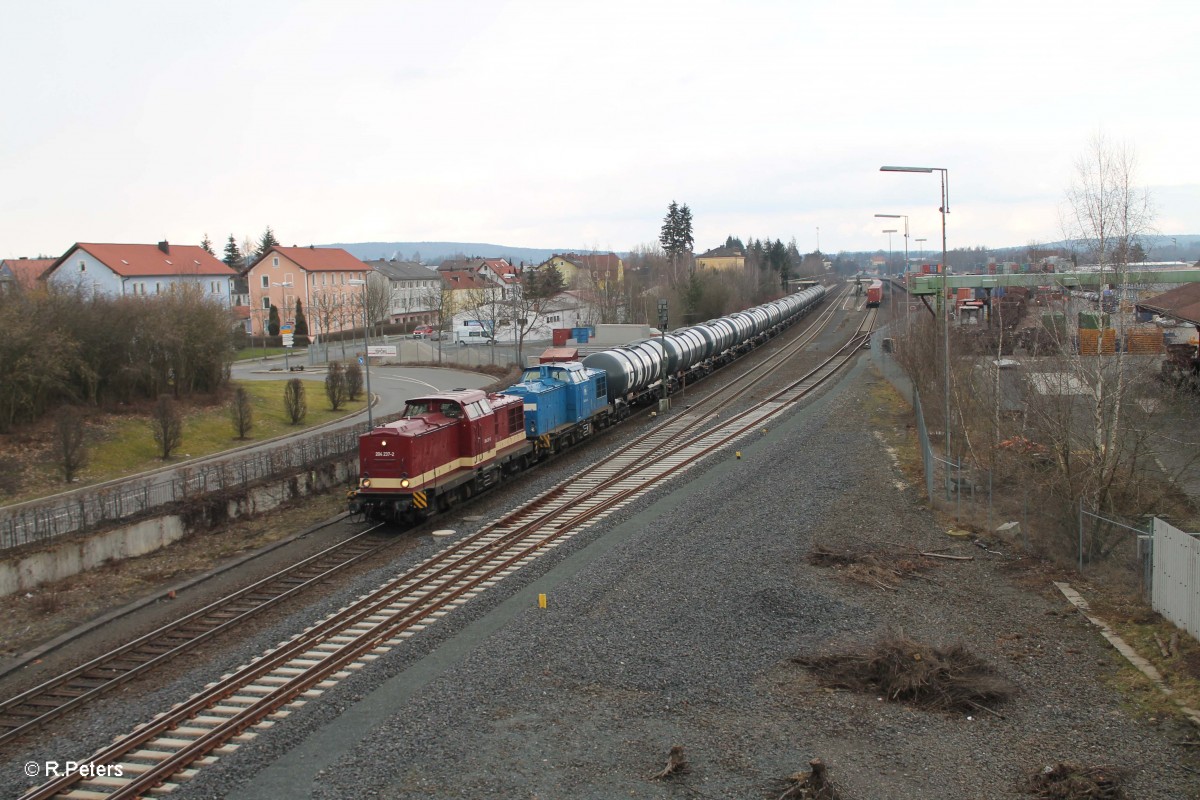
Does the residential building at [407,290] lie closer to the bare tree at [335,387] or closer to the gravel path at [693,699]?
the bare tree at [335,387]

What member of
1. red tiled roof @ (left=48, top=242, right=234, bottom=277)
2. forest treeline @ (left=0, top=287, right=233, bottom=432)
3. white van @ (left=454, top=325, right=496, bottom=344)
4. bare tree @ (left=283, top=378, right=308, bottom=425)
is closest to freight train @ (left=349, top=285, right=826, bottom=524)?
bare tree @ (left=283, top=378, right=308, bottom=425)

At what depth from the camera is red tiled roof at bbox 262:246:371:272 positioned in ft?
321

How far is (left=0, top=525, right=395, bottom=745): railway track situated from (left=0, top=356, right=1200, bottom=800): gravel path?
1.00 metres

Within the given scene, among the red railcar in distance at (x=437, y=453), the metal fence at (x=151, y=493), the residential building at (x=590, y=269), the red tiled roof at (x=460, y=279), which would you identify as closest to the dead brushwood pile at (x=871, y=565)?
the red railcar in distance at (x=437, y=453)

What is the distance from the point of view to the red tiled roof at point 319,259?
97875 mm

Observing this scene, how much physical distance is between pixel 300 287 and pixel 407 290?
27.7 m

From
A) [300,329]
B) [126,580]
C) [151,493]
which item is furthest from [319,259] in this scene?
[126,580]

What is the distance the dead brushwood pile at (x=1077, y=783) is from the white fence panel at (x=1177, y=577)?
17.2 feet

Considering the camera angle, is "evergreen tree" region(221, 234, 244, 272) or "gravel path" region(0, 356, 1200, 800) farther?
"evergreen tree" region(221, 234, 244, 272)

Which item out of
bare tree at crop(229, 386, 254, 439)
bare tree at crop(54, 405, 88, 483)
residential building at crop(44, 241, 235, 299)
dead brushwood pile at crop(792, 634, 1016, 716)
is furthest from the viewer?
residential building at crop(44, 241, 235, 299)

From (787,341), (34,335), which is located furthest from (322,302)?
(34,335)

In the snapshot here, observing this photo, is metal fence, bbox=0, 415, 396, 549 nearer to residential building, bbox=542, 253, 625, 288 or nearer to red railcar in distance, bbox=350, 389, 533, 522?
red railcar in distance, bbox=350, 389, 533, 522

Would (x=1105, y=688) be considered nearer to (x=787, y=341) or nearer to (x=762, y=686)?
(x=762, y=686)

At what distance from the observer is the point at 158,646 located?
52.2 ft
